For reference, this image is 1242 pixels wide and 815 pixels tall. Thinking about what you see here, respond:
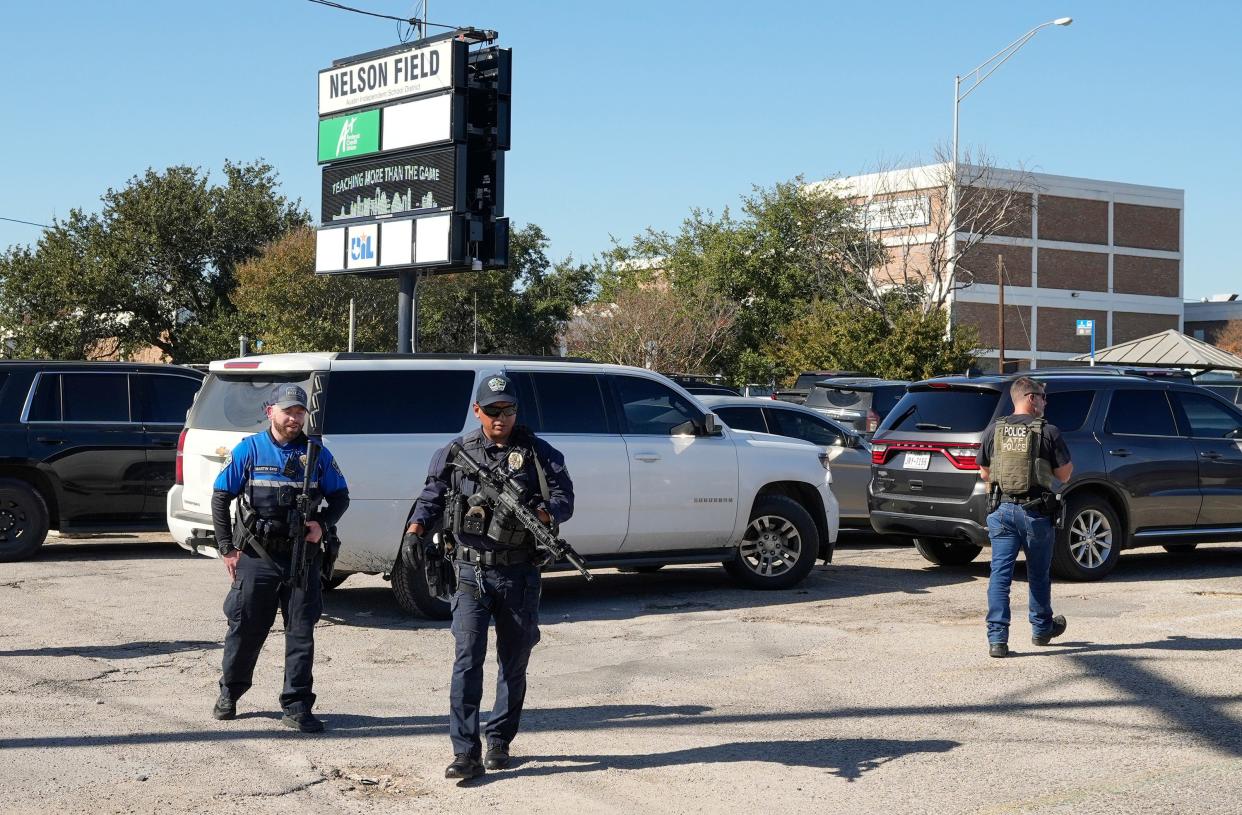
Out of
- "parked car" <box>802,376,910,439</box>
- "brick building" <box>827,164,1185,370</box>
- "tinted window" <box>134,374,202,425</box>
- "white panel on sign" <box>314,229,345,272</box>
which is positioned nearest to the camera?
"tinted window" <box>134,374,202,425</box>

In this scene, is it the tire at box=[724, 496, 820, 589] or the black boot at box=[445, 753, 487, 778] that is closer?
the black boot at box=[445, 753, 487, 778]

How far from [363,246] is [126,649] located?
1438 cm

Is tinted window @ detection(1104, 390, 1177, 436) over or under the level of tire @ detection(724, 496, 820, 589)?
over

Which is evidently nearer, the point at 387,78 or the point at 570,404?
the point at 570,404

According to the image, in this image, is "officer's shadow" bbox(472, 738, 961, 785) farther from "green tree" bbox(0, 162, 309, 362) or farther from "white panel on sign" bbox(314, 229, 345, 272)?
"green tree" bbox(0, 162, 309, 362)

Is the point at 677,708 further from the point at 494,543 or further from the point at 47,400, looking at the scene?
the point at 47,400

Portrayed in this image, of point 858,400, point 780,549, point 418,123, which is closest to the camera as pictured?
point 780,549

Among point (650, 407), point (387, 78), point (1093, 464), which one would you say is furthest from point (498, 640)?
point (387, 78)

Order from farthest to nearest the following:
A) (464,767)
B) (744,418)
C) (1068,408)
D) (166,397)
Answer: (744,418) → (166,397) → (1068,408) → (464,767)

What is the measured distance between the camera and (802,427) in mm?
15164

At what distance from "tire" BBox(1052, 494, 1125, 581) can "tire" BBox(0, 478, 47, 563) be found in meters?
9.57

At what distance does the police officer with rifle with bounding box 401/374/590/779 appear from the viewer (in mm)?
6035

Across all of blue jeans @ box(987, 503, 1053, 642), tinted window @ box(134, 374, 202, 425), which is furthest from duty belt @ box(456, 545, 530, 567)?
tinted window @ box(134, 374, 202, 425)

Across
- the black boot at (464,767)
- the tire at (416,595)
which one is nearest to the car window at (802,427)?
the tire at (416,595)
